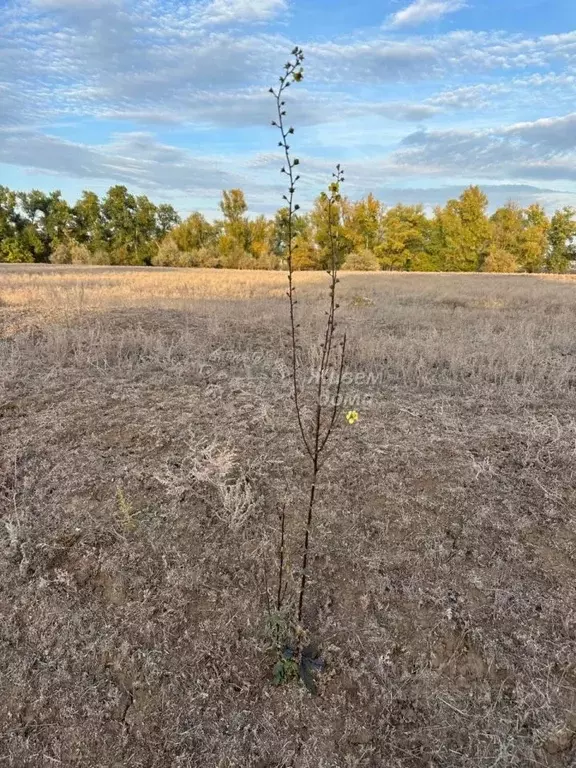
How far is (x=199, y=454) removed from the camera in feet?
10.5

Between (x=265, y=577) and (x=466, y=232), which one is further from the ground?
(x=466, y=232)

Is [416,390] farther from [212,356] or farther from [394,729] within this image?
[394,729]

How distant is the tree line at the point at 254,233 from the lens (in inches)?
1638

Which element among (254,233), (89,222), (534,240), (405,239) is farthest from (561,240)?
(89,222)

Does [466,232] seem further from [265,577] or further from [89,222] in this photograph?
[265,577]

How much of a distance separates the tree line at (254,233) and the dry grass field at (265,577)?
1480 inches

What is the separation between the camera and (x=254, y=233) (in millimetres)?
44219

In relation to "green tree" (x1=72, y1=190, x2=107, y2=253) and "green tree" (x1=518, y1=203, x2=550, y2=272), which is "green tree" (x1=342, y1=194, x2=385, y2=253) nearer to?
"green tree" (x1=518, y1=203, x2=550, y2=272)

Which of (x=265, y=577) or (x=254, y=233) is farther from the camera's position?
(x=254, y=233)

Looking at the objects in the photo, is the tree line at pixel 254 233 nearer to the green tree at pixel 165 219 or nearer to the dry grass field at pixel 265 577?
the green tree at pixel 165 219

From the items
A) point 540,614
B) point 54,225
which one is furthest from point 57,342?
point 54,225

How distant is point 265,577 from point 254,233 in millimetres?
44353

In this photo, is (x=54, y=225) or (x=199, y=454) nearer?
(x=199, y=454)

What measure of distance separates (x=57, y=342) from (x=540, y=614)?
5.05 meters
